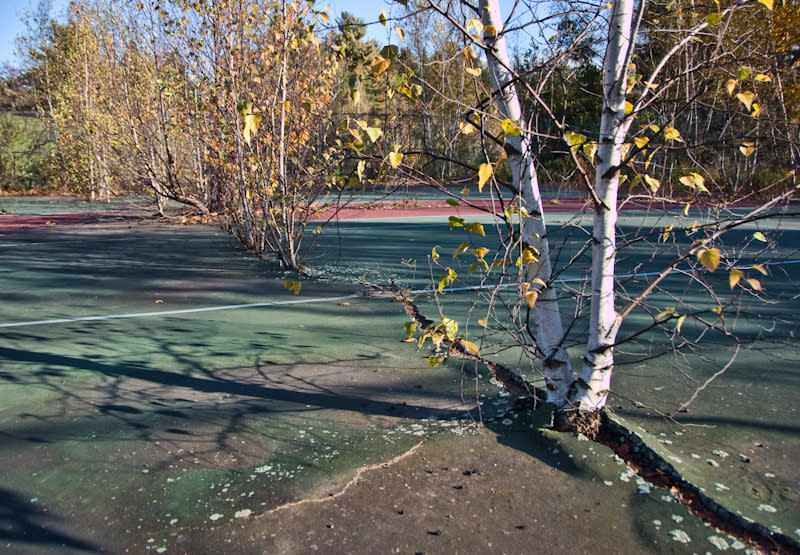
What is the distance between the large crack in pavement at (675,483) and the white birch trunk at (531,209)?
0.27 meters

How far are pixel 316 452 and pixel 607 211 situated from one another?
78.0 inches

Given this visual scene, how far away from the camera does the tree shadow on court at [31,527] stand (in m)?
2.55

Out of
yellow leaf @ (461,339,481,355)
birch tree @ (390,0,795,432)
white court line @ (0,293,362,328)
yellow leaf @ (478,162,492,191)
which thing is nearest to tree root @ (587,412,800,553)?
birch tree @ (390,0,795,432)

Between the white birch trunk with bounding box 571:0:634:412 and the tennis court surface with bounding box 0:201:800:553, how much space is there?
38cm

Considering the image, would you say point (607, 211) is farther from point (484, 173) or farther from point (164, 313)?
point (164, 313)

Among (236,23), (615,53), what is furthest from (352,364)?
(236,23)

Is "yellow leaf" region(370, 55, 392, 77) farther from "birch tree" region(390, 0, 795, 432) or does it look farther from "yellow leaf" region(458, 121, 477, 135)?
"yellow leaf" region(458, 121, 477, 135)

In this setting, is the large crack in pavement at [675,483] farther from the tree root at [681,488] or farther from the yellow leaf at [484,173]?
the yellow leaf at [484,173]

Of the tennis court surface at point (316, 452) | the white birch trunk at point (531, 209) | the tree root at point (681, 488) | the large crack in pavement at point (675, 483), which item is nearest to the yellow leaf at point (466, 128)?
the white birch trunk at point (531, 209)

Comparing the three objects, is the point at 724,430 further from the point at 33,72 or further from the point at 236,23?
the point at 33,72

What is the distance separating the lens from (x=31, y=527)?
267 cm

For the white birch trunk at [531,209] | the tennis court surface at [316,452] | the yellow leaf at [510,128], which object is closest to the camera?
the yellow leaf at [510,128]

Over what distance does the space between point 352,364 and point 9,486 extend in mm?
2358

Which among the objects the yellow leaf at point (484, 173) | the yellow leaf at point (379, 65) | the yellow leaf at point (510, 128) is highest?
the yellow leaf at point (379, 65)
